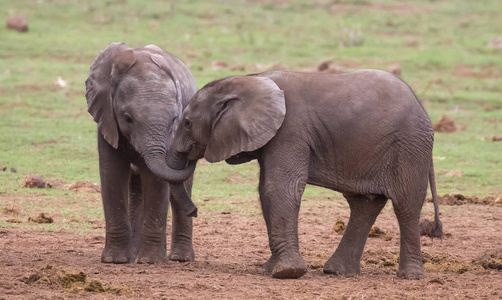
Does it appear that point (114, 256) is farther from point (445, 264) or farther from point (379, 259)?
point (445, 264)

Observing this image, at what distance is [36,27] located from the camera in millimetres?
25156

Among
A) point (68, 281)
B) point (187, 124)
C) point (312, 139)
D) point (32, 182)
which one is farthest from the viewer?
point (32, 182)

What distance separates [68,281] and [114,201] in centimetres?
141

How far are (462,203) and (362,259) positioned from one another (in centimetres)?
355

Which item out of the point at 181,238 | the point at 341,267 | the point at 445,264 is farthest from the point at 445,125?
the point at 341,267

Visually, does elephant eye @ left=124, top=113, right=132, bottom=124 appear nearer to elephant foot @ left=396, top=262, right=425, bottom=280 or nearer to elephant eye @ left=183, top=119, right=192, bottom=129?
elephant eye @ left=183, top=119, right=192, bottom=129

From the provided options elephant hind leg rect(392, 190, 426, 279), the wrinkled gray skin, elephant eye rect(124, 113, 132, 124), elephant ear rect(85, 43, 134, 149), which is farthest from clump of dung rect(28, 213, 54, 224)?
elephant hind leg rect(392, 190, 426, 279)

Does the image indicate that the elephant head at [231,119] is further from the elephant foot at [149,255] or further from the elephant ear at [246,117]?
the elephant foot at [149,255]

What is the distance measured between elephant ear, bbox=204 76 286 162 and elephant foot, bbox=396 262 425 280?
5.12 feet

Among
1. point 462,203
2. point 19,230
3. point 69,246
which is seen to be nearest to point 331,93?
point 69,246

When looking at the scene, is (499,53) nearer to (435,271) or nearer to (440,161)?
(440,161)

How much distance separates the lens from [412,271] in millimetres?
7758

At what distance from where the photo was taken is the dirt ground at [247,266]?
6.87 m

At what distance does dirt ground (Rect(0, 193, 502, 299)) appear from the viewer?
22.5 ft
